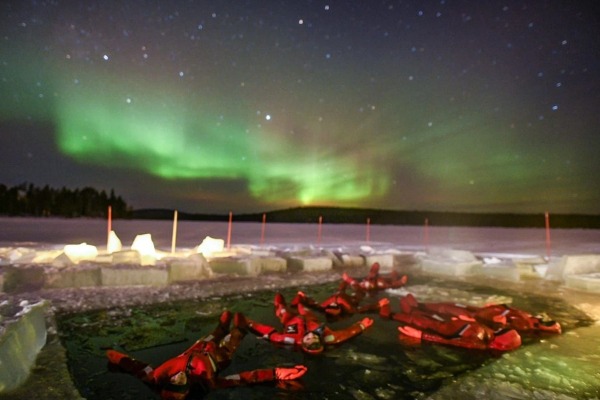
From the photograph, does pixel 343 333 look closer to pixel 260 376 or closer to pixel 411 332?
pixel 411 332

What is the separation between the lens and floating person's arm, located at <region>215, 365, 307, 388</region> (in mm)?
3869

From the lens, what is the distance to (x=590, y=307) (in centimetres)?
736

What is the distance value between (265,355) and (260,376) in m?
0.86

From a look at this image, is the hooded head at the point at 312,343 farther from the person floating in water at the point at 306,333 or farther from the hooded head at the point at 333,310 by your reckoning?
the hooded head at the point at 333,310

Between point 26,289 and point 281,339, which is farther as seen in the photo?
point 26,289

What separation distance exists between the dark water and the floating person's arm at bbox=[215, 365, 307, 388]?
7 centimetres

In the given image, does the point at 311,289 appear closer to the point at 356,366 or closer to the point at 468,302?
the point at 468,302

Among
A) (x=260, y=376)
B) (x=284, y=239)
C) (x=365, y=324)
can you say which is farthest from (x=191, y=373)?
(x=284, y=239)

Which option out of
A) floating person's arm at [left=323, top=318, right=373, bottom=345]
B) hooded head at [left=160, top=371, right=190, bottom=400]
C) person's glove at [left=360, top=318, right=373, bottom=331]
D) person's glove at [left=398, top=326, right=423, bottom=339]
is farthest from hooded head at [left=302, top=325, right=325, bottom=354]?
hooded head at [left=160, top=371, right=190, bottom=400]

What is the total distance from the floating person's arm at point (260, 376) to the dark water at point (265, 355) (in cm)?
7

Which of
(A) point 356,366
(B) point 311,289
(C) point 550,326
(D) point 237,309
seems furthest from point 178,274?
(C) point 550,326

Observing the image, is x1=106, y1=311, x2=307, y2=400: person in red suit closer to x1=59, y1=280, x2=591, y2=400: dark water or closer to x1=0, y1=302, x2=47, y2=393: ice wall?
x1=59, y1=280, x2=591, y2=400: dark water

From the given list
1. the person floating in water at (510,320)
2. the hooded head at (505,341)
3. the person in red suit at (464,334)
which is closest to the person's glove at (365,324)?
the person in red suit at (464,334)

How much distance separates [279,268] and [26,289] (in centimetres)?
581
